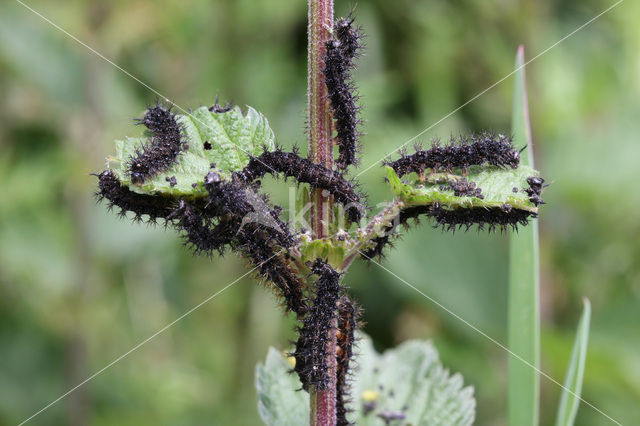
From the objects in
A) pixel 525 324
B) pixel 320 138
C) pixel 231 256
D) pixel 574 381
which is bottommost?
pixel 574 381

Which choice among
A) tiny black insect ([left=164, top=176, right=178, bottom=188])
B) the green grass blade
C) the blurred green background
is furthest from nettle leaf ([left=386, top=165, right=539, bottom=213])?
the blurred green background

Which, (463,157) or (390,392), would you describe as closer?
(463,157)

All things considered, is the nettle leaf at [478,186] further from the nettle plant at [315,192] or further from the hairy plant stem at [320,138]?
the hairy plant stem at [320,138]

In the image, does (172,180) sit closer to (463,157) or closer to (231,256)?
(463,157)

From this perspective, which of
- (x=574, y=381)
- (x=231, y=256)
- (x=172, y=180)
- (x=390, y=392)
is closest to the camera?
(x=172, y=180)

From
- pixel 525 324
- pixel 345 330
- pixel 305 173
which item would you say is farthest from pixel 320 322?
pixel 525 324

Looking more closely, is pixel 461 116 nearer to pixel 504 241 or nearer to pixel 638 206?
pixel 504 241

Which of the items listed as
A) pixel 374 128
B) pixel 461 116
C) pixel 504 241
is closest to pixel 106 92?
pixel 374 128

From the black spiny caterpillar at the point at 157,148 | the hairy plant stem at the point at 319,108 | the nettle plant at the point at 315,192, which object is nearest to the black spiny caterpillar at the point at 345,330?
the nettle plant at the point at 315,192
